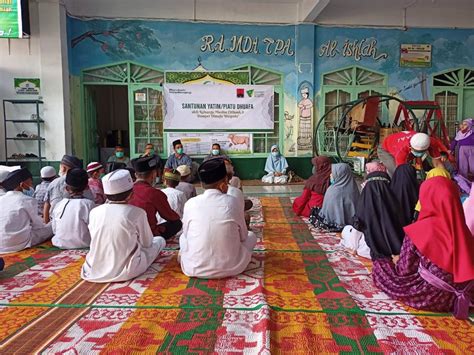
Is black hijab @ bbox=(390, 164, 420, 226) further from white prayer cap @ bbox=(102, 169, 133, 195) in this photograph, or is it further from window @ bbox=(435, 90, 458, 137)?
window @ bbox=(435, 90, 458, 137)

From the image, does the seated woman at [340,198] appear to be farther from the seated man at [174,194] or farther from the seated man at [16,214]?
the seated man at [16,214]

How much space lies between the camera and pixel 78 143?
8273mm

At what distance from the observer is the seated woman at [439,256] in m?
2.08

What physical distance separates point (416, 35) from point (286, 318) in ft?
26.6

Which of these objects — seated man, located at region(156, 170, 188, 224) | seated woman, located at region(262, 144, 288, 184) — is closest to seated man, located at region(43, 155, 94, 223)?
seated man, located at region(156, 170, 188, 224)

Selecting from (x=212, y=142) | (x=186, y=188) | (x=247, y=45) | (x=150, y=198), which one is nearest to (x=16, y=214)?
(x=150, y=198)

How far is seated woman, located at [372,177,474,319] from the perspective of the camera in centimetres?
208

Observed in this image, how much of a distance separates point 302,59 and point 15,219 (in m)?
6.49

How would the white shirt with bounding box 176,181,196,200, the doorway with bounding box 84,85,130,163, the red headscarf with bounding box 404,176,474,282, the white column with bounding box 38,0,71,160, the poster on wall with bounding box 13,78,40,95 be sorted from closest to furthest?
1. the red headscarf with bounding box 404,176,474,282
2. the white shirt with bounding box 176,181,196,200
3. the white column with bounding box 38,0,71,160
4. the poster on wall with bounding box 13,78,40,95
5. the doorway with bounding box 84,85,130,163

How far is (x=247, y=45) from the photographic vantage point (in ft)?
27.3

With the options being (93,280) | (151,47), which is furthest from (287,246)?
(151,47)

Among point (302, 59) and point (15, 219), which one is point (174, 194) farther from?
point (302, 59)

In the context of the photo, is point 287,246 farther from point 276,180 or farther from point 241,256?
point 276,180

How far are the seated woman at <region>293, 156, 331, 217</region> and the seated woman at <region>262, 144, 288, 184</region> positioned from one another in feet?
10.7
